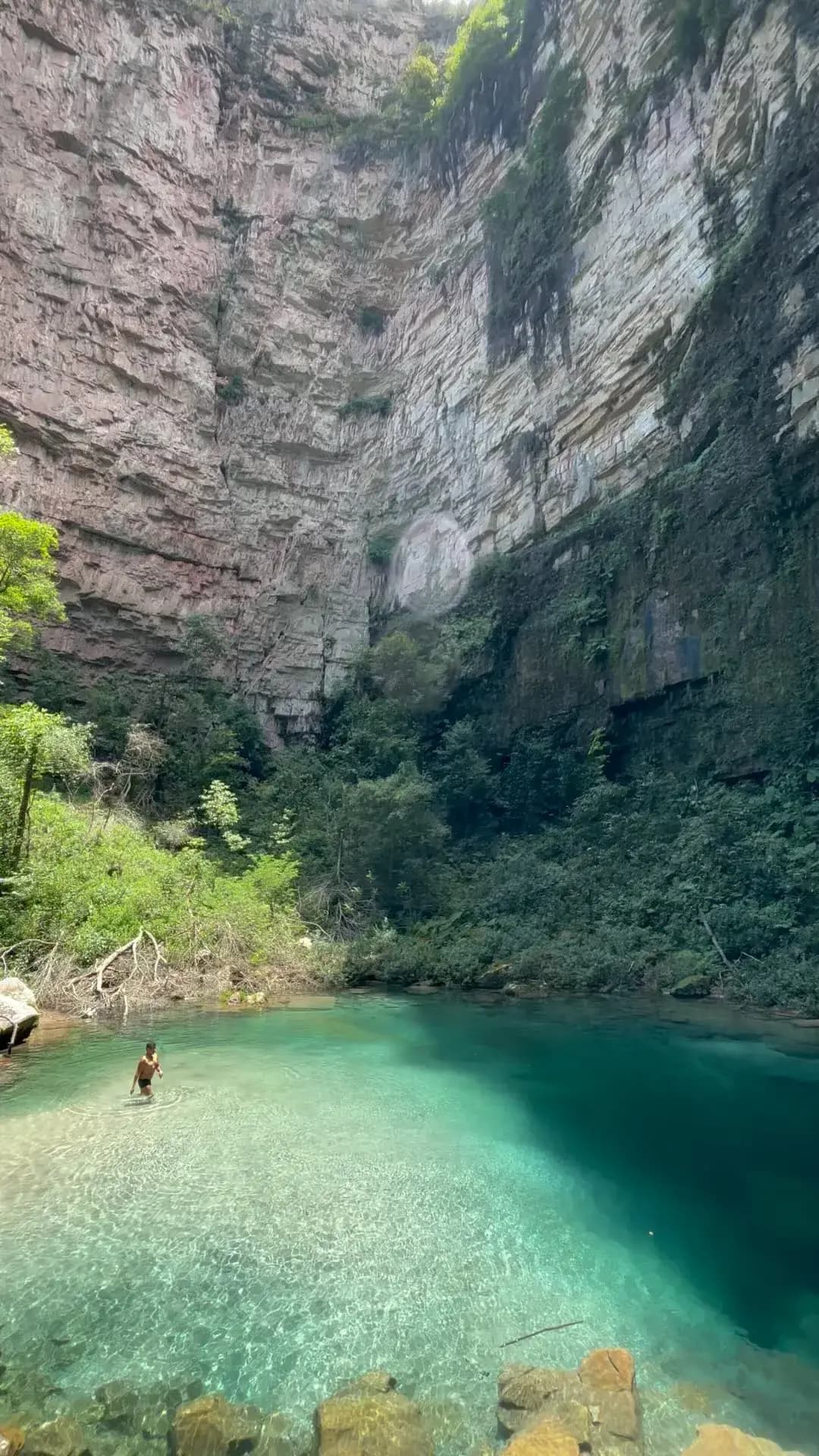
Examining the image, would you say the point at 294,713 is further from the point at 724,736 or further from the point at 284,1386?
the point at 284,1386

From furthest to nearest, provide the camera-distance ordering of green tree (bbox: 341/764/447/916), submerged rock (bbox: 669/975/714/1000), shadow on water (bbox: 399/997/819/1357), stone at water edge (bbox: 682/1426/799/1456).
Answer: green tree (bbox: 341/764/447/916) < submerged rock (bbox: 669/975/714/1000) < shadow on water (bbox: 399/997/819/1357) < stone at water edge (bbox: 682/1426/799/1456)

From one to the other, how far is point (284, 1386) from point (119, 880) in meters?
10.7

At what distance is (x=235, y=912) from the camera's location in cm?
1370

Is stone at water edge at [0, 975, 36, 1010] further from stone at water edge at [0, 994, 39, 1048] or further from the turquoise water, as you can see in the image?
the turquoise water

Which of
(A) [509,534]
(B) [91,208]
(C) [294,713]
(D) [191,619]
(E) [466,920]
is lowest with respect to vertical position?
(E) [466,920]

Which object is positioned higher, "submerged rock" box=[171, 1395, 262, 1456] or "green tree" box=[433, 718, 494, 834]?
"green tree" box=[433, 718, 494, 834]

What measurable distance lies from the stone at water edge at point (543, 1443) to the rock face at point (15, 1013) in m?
6.98

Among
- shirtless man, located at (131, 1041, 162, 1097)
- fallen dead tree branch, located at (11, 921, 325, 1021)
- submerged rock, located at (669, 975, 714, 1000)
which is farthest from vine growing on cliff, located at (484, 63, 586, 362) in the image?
shirtless man, located at (131, 1041, 162, 1097)

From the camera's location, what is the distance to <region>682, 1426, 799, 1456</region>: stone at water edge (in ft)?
9.10

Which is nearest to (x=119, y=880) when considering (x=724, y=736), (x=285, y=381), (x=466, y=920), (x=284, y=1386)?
(x=466, y=920)

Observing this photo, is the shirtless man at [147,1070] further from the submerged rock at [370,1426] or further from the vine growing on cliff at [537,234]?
the vine growing on cliff at [537,234]

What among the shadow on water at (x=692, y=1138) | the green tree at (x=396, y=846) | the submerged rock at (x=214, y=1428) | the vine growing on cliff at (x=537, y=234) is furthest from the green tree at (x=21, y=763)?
the vine growing on cliff at (x=537, y=234)

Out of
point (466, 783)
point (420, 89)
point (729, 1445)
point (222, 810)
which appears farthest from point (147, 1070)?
point (420, 89)

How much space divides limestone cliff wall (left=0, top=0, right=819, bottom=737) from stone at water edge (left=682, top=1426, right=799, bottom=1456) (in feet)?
56.5
